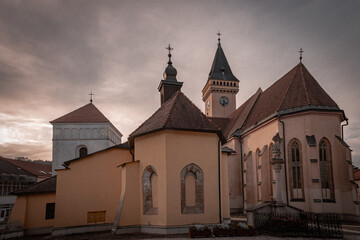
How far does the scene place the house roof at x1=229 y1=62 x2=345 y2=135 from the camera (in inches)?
819

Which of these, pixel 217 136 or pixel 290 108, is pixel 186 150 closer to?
pixel 217 136

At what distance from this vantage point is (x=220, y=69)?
48.0m

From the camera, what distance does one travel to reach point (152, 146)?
15.8m

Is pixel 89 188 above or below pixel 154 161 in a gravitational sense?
below

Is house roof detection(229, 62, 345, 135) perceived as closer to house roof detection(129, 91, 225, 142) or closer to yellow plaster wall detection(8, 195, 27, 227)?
house roof detection(129, 91, 225, 142)

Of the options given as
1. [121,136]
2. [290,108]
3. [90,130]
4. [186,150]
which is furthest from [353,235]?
[121,136]

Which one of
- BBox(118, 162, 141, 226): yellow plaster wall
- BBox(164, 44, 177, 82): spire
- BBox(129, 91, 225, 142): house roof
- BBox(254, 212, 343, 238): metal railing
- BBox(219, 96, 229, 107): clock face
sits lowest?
BBox(254, 212, 343, 238): metal railing

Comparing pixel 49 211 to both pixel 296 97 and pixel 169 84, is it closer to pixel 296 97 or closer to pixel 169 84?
pixel 169 84

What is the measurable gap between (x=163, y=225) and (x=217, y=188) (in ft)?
11.4

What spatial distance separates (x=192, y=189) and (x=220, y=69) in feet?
116

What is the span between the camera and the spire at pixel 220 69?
1868 inches

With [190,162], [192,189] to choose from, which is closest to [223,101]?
[190,162]

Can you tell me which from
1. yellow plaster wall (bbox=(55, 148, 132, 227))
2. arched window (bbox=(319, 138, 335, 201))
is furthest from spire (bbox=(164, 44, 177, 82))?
arched window (bbox=(319, 138, 335, 201))

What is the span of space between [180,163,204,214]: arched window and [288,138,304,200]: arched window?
856 cm
